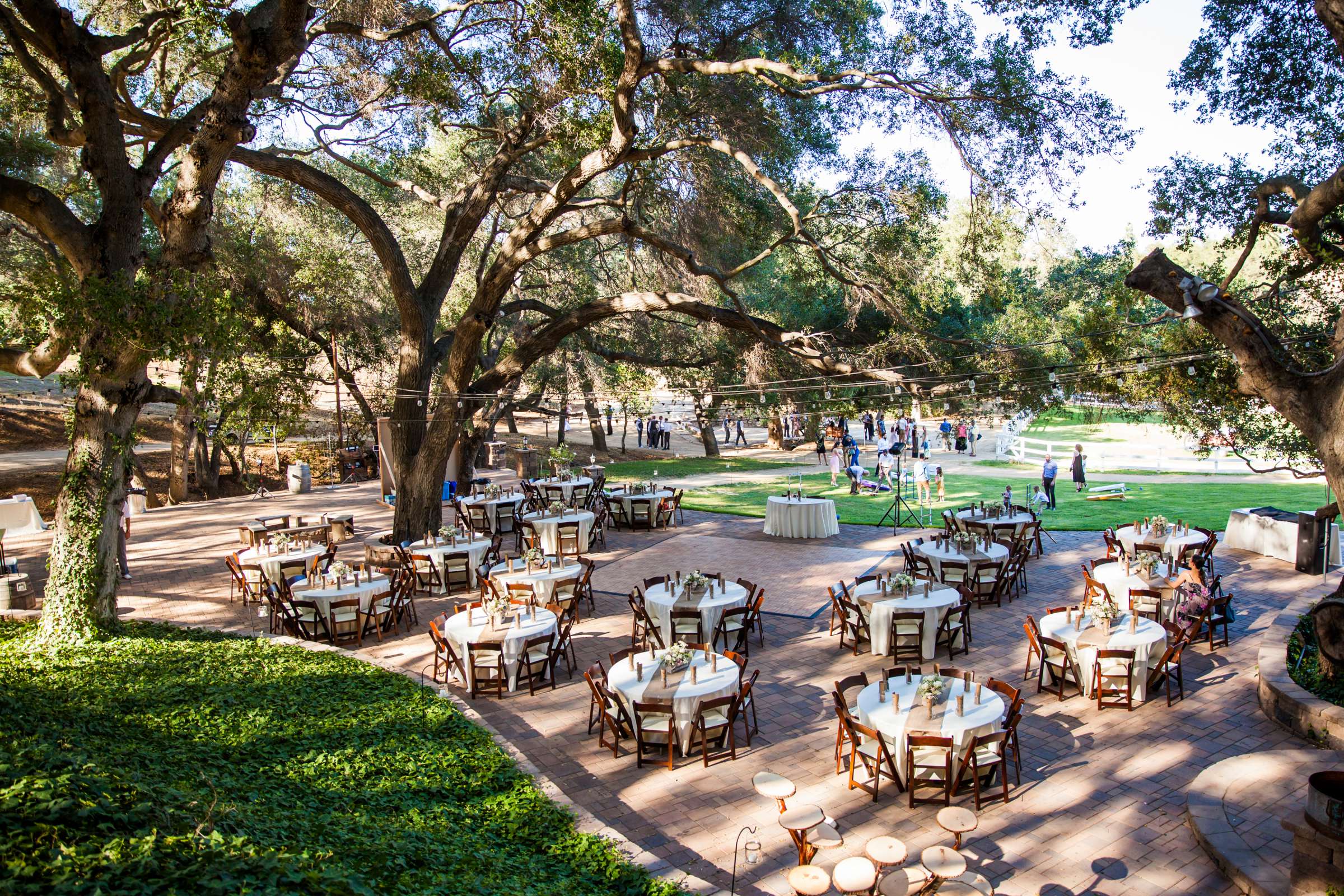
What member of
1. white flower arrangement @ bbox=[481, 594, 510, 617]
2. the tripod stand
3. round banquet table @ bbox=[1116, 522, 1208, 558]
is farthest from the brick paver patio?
the tripod stand

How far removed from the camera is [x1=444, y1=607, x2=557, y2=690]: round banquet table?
31.0ft

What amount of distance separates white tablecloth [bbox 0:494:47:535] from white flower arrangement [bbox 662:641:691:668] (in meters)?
12.9

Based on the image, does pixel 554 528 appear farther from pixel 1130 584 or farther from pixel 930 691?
pixel 930 691

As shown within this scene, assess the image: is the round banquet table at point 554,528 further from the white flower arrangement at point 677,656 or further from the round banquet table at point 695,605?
the white flower arrangement at point 677,656

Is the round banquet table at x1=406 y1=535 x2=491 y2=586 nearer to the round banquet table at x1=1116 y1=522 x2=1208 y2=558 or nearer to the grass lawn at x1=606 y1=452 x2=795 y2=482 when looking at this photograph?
the round banquet table at x1=1116 y1=522 x2=1208 y2=558

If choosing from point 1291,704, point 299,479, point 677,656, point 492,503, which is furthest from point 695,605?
point 299,479

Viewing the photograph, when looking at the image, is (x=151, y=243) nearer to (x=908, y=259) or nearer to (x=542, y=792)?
(x=908, y=259)

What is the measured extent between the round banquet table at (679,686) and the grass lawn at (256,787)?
134cm

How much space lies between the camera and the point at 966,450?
34250 millimetres

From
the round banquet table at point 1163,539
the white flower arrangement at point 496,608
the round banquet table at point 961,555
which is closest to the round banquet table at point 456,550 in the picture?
the white flower arrangement at point 496,608

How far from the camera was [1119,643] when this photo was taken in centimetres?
861

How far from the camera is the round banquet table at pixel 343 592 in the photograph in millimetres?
11195

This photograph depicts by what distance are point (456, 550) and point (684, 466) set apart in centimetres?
1847

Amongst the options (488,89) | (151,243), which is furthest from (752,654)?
(151,243)
